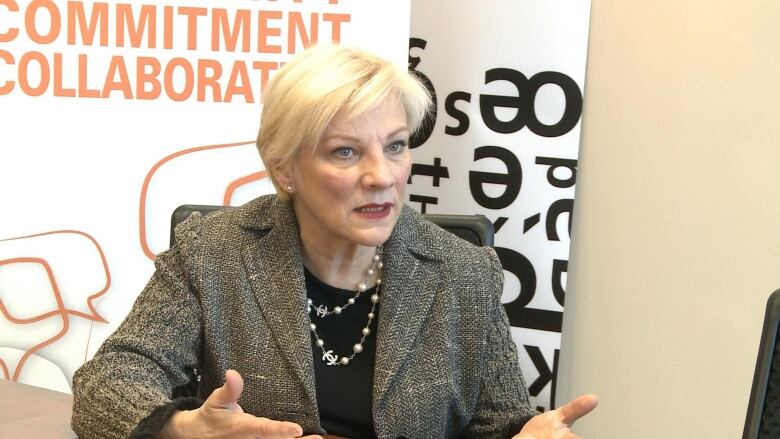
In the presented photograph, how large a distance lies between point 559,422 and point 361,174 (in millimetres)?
593

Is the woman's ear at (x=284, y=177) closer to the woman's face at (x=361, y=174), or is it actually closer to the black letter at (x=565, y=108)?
the woman's face at (x=361, y=174)

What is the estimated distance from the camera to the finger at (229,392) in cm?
139

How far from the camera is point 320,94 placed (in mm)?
1695

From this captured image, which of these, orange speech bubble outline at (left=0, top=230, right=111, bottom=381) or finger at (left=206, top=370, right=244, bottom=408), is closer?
finger at (left=206, top=370, right=244, bottom=408)

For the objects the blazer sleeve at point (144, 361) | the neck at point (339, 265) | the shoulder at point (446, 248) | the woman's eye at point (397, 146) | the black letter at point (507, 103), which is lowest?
the blazer sleeve at point (144, 361)

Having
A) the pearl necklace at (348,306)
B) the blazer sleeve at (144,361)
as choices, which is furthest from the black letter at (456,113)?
the blazer sleeve at (144,361)

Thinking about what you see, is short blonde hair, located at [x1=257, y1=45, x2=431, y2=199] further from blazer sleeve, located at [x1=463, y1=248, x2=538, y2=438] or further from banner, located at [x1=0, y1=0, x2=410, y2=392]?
banner, located at [x1=0, y1=0, x2=410, y2=392]

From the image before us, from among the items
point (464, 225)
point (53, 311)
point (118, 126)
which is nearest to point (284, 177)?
point (464, 225)

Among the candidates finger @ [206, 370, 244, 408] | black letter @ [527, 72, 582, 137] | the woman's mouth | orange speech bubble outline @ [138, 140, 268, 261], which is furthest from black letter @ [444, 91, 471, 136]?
finger @ [206, 370, 244, 408]

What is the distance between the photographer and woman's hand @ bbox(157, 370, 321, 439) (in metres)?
1.35

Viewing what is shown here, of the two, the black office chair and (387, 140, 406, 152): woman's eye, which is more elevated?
(387, 140, 406, 152): woman's eye

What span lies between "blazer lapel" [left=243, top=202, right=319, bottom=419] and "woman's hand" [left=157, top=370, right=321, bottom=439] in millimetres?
275

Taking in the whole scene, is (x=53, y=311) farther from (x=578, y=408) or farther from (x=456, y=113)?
(x=578, y=408)

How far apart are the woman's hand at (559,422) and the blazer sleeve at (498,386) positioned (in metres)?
0.21
